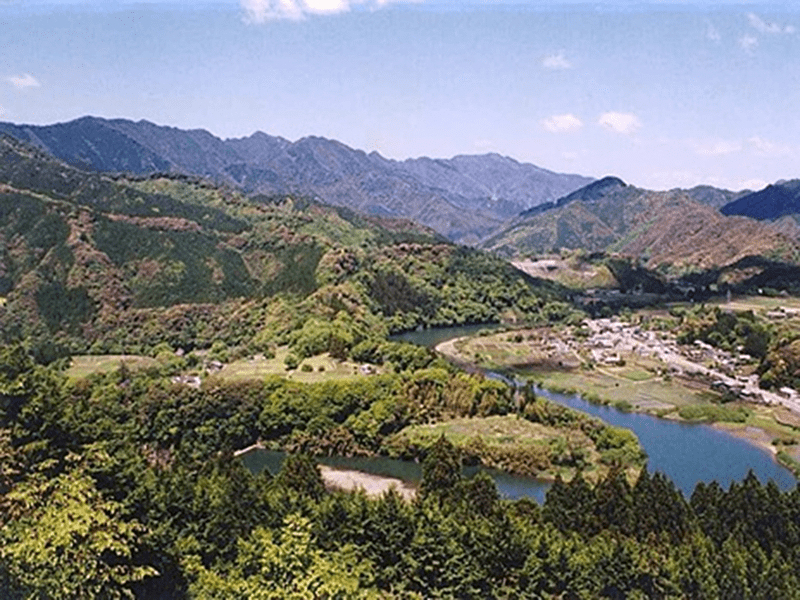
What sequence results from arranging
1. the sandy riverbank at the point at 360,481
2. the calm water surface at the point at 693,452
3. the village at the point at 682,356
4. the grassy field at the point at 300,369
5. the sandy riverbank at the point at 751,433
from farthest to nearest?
the village at the point at 682,356, the grassy field at the point at 300,369, the sandy riverbank at the point at 751,433, the calm water surface at the point at 693,452, the sandy riverbank at the point at 360,481

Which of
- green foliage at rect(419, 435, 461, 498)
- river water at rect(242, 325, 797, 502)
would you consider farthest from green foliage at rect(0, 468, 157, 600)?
river water at rect(242, 325, 797, 502)

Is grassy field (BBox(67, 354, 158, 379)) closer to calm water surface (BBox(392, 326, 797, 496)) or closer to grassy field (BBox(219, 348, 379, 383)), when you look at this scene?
grassy field (BBox(219, 348, 379, 383))

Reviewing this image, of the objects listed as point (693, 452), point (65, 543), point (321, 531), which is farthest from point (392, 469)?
point (65, 543)

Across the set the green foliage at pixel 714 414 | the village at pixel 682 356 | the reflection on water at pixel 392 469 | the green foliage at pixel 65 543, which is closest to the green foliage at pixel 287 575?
the green foliage at pixel 65 543

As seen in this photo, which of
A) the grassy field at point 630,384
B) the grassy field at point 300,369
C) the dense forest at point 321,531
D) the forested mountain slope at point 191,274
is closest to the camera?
the dense forest at point 321,531

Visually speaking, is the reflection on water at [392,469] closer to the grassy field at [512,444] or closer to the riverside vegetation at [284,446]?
the grassy field at [512,444]

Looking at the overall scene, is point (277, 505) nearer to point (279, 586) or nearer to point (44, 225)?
point (279, 586)
